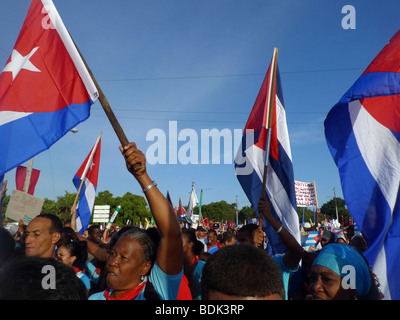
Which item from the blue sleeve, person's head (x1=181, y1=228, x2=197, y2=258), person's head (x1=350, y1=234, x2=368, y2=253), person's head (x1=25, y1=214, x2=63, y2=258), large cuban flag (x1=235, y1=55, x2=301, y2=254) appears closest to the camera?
the blue sleeve

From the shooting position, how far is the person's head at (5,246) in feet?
8.85

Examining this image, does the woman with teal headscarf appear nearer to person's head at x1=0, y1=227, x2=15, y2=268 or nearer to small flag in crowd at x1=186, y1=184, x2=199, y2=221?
person's head at x1=0, y1=227, x2=15, y2=268

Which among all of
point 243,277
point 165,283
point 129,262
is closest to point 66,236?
point 129,262

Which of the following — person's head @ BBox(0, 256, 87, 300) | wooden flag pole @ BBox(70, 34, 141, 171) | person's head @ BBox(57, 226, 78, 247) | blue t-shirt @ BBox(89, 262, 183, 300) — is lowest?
blue t-shirt @ BBox(89, 262, 183, 300)

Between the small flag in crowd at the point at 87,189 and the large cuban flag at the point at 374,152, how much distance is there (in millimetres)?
5041

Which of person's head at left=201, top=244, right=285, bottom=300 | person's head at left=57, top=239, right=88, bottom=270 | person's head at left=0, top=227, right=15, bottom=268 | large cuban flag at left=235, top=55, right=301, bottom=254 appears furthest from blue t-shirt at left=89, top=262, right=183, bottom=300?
large cuban flag at left=235, top=55, right=301, bottom=254

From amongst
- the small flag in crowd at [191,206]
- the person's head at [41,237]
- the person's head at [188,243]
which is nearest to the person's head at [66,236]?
the person's head at [41,237]

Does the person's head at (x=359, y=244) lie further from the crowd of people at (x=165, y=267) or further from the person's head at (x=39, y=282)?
the person's head at (x=39, y=282)

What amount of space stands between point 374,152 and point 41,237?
3506 mm

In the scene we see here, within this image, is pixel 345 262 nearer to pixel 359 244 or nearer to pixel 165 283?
pixel 165 283

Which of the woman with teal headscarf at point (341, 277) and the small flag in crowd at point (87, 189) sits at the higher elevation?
the small flag in crowd at point (87, 189)

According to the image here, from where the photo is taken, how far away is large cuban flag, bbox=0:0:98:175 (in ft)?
9.42
